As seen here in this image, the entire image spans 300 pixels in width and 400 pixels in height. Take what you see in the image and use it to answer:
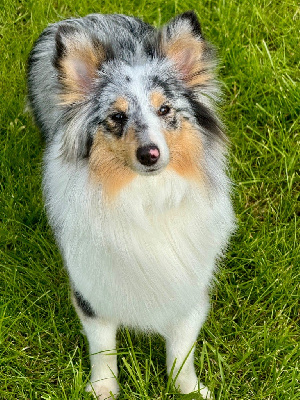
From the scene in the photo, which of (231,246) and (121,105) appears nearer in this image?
(121,105)

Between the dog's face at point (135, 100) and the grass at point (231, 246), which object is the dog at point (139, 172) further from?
the grass at point (231, 246)

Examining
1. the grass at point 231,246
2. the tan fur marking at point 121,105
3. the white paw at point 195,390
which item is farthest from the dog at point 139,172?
the grass at point 231,246

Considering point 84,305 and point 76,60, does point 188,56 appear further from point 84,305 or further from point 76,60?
point 84,305

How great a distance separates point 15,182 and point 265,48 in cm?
185

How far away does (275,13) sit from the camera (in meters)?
4.59

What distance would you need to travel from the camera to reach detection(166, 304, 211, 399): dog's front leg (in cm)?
290

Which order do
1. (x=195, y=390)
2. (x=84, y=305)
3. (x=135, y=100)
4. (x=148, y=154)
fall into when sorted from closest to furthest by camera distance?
(x=148, y=154)
(x=135, y=100)
(x=84, y=305)
(x=195, y=390)

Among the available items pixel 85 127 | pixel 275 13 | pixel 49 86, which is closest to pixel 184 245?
pixel 85 127

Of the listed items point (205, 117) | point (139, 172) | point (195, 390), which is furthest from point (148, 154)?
point (195, 390)

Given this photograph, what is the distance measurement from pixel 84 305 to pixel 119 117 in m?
0.95

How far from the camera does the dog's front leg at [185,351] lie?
290 cm

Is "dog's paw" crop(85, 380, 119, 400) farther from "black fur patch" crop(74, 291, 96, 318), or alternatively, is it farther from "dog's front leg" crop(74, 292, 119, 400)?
"black fur patch" crop(74, 291, 96, 318)

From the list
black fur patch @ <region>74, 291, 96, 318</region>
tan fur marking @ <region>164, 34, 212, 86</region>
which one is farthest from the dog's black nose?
black fur patch @ <region>74, 291, 96, 318</region>

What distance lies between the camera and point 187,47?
2475 mm
